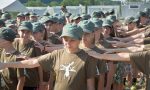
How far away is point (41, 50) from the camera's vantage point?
25.7 ft

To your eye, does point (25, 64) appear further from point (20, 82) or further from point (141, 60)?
point (141, 60)

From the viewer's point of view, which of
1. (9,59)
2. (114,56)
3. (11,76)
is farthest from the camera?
(11,76)

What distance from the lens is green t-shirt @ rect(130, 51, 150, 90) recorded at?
18.3ft

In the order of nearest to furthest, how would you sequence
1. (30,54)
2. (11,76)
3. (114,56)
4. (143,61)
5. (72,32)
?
(143,61) → (72,32) → (114,56) → (11,76) → (30,54)

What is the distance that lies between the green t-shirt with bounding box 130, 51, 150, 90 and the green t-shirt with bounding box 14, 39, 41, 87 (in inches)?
97.7

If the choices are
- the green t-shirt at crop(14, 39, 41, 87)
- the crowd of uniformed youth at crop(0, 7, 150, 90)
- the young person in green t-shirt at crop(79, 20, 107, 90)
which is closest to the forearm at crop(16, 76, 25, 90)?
the crowd of uniformed youth at crop(0, 7, 150, 90)

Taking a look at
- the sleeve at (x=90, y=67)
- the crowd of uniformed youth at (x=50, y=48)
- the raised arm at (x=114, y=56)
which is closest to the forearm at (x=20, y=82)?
the crowd of uniformed youth at (x=50, y=48)

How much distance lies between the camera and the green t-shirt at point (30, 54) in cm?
769

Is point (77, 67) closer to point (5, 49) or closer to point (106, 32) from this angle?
point (5, 49)

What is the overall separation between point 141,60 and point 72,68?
34.9 inches

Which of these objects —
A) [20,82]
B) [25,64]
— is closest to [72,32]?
[25,64]

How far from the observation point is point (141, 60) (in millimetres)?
5602

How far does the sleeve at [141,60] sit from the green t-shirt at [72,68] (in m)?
0.56

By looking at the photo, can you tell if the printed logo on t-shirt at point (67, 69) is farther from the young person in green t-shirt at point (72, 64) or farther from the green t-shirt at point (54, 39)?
the green t-shirt at point (54, 39)
